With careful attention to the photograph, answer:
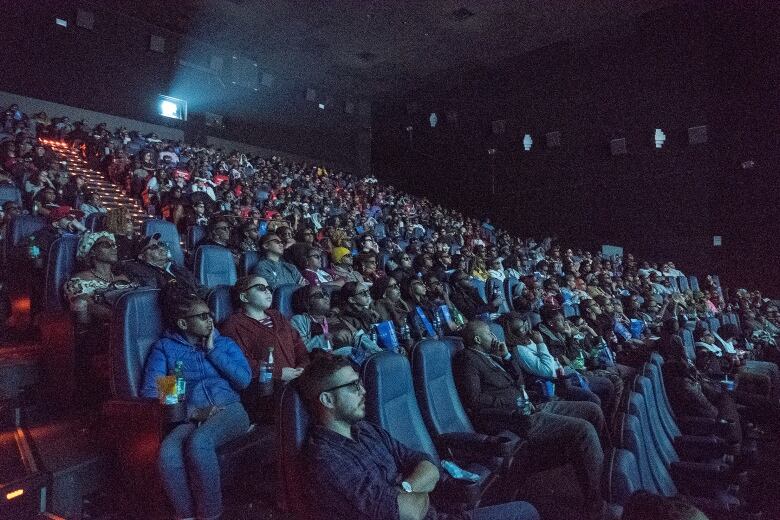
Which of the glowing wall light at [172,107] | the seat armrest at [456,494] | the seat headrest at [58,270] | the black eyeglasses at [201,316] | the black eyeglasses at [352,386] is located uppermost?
the glowing wall light at [172,107]

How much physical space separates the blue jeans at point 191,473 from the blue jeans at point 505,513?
100cm

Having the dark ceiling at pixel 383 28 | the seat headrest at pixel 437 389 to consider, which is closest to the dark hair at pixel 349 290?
the seat headrest at pixel 437 389

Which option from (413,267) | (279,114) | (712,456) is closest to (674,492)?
(712,456)

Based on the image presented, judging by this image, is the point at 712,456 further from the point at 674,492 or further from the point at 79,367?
the point at 79,367

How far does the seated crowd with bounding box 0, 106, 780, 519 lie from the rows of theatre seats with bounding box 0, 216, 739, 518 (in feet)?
0.28

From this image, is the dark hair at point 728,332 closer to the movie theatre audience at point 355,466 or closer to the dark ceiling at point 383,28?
the movie theatre audience at point 355,466

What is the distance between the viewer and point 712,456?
238cm

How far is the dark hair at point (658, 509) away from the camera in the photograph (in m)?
1.08

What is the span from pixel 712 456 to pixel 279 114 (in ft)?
47.8

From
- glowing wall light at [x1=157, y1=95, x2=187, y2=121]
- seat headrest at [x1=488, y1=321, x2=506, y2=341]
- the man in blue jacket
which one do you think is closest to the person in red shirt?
the man in blue jacket

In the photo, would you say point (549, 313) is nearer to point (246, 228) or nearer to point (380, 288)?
point (380, 288)

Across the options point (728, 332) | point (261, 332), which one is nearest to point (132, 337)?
point (261, 332)

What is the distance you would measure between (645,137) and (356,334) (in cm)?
1053

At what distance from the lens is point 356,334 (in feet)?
11.4
